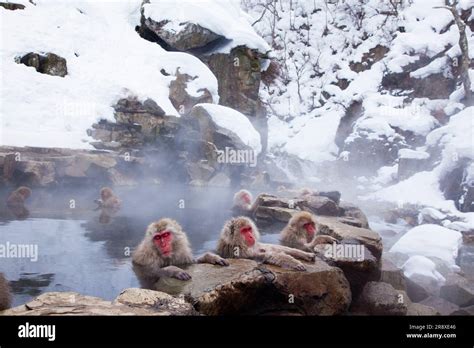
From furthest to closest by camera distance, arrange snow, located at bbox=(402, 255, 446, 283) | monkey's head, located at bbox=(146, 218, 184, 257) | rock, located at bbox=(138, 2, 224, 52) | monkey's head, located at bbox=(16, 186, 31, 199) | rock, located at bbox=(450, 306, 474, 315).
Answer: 1. rock, located at bbox=(138, 2, 224, 52)
2. monkey's head, located at bbox=(16, 186, 31, 199)
3. snow, located at bbox=(402, 255, 446, 283)
4. rock, located at bbox=(450, 306, 474, 315)
5. monkey's head, located at bbox=(146, 218, 184, 257)

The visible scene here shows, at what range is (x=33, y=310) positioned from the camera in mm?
1709

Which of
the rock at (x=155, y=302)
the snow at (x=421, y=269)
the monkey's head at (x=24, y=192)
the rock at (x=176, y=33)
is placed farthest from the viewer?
the rock at (x=176, y=33)

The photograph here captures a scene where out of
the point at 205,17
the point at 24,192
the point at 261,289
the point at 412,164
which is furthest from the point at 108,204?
the point at 205,17

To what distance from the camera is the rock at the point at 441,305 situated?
9.89 feet

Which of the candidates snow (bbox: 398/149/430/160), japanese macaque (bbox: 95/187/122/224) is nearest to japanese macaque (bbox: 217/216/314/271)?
japanese macaque (bbox: 95/187/122/224)

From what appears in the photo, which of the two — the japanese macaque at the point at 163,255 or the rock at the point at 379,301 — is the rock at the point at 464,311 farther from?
the japanese macaque at the point at 163,255

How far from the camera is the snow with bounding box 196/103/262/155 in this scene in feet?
26.0

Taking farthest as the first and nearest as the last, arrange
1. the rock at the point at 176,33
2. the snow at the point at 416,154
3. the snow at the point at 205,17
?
the snow at the point at 205,17 → the rock at the point at 176,33 → the snow at the point at 416,154

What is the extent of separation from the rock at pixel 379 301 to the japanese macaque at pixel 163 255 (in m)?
0.94

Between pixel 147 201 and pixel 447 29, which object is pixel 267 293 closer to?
pixel 147 201

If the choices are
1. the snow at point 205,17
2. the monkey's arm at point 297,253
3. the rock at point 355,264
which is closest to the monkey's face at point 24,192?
the monkey's arm at point 297,253

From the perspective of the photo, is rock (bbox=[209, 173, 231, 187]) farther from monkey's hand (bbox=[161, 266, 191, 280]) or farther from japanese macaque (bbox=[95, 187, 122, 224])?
monkey's hand (bbox=[161, 266, 191, 280])

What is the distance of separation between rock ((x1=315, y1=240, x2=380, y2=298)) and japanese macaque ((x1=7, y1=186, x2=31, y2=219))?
2805 millimetres

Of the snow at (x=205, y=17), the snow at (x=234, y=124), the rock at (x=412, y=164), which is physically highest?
the snow at (x=205, y=17)
